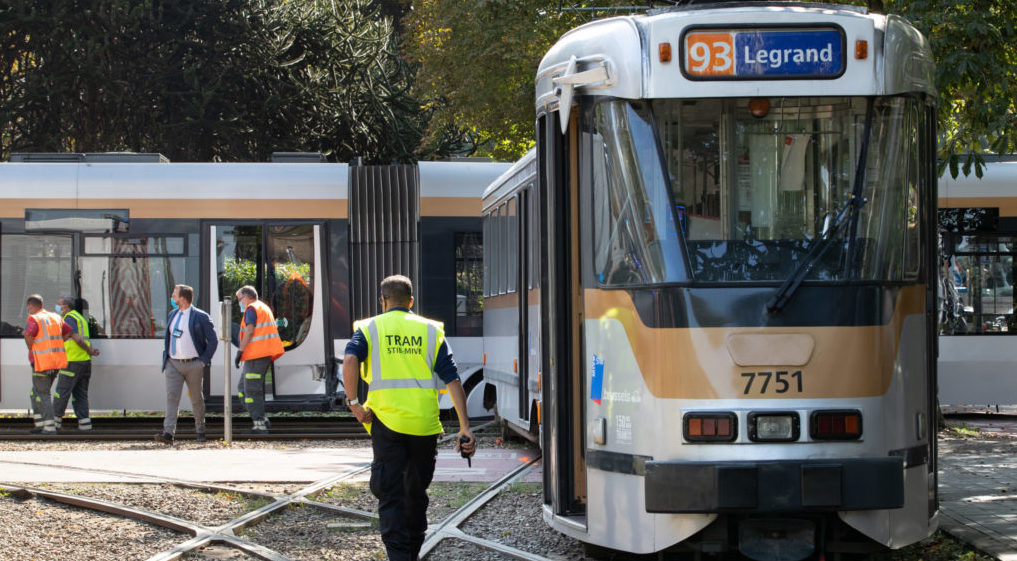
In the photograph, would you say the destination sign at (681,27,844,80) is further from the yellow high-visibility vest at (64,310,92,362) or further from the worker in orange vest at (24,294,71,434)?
the yellow high-visibility vest at (64,310,92,362)

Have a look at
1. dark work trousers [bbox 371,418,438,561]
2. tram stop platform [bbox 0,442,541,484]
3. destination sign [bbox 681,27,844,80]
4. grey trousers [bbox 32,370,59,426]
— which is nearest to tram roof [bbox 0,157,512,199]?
grey trousers [bbox 32,370,59,426]

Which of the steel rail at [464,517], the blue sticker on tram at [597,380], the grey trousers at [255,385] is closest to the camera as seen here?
the blue sticker on tram at [597,380]

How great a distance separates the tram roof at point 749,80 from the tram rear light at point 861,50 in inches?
0.7

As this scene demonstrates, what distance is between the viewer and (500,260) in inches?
559

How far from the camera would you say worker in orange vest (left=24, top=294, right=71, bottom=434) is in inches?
624

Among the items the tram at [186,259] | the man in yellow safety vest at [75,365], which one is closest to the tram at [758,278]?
the tram at [186,259]

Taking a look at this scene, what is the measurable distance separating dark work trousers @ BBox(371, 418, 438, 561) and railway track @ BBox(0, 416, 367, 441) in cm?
878

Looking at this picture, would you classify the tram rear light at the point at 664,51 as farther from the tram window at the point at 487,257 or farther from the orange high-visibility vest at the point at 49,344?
the orange high-visibility vest at the point at 49,344

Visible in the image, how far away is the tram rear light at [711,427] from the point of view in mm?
6582

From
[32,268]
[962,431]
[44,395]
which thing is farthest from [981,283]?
[32,268]

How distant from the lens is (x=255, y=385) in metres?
15.8

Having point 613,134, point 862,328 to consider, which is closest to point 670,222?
point 613,134

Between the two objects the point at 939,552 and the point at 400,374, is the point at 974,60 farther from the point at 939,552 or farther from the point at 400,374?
the point at 400,374

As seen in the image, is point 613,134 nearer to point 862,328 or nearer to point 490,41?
point 862,328
